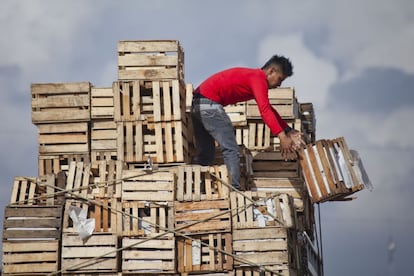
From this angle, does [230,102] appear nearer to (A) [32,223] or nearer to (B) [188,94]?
(B) [188,94]

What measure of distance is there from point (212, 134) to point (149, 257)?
8.23ft

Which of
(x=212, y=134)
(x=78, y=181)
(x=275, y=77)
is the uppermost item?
(x=275, y=77)

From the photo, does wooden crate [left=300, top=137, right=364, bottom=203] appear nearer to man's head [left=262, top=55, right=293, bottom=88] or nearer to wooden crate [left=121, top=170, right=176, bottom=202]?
man's head [left=262, top=55, right=293, bottom=88]

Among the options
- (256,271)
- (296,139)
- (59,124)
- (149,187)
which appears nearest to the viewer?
(256,271)

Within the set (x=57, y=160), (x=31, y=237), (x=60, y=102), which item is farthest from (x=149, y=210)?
(x=60, y=102)

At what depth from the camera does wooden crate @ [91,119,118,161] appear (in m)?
13.3

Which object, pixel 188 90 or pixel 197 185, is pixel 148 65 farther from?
pixel 197 185

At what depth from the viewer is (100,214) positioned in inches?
448

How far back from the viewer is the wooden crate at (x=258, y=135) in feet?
45.9

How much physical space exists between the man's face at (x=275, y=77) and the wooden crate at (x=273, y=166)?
1652mm

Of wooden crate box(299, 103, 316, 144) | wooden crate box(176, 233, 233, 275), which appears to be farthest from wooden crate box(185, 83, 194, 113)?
wooden crate box(176, 233, 233, 275)

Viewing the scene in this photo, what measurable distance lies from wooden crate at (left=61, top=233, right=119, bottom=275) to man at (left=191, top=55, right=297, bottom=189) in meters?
2.20

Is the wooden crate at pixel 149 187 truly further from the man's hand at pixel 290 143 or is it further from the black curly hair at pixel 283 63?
the black curly hair at pixel 283 63

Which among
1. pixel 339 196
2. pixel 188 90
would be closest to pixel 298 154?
pixel 339 196
